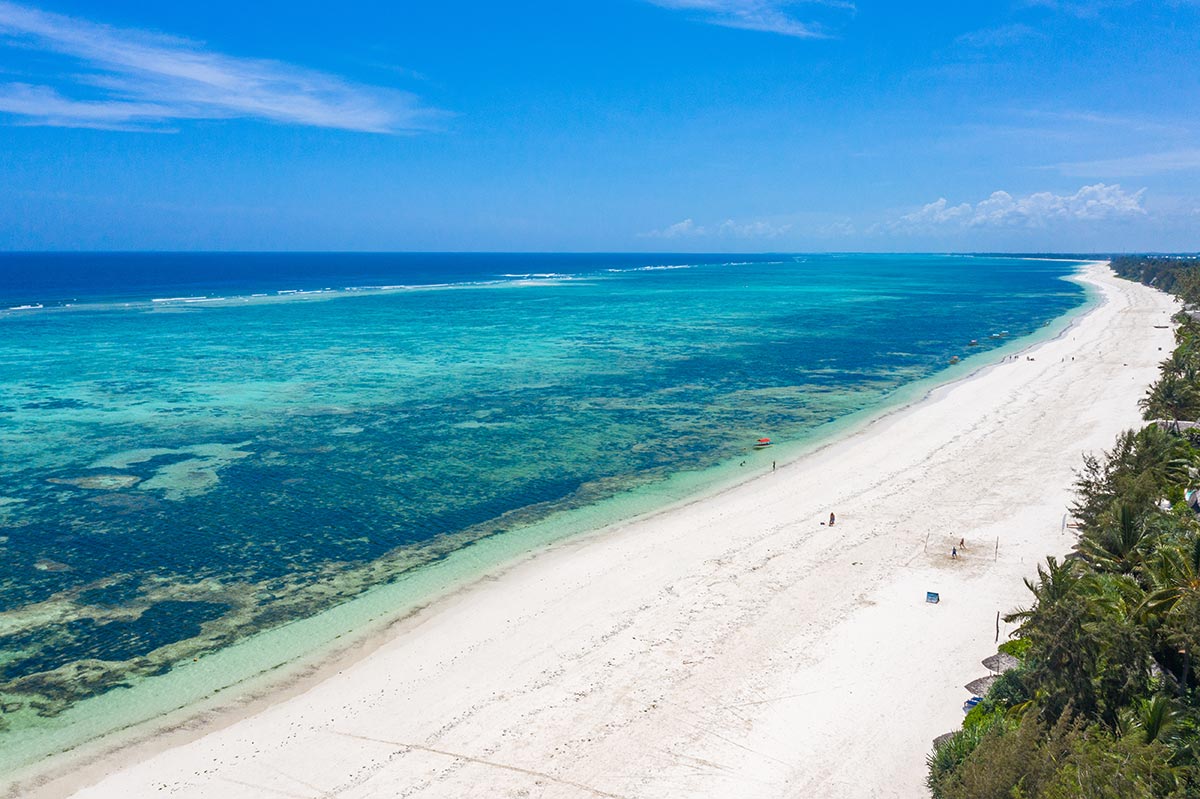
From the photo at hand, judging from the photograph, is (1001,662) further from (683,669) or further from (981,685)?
(683,669)

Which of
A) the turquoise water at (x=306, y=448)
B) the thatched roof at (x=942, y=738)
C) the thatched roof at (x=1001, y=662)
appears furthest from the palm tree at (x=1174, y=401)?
the thatched roof at (x=942, y=738)

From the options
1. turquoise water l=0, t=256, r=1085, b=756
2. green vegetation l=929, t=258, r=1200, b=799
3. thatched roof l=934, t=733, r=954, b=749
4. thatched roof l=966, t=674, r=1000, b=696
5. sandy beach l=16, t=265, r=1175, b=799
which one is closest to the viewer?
green vegetation l=929, t=258, r=1200, b=799

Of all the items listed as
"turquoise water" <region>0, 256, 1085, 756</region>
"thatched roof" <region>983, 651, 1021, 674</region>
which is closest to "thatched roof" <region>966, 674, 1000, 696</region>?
"thatched roof" <region>983, 651, 1021, 674</region>

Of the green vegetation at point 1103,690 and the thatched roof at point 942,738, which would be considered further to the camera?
the thatched roof at point 942,738

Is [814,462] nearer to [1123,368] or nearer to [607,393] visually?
[607,393]

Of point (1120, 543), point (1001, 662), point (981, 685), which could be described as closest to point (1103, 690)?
point (981, 685)

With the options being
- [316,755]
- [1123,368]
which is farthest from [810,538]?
[1123,368]

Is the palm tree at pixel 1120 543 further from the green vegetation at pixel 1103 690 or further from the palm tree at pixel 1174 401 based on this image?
the palm tree at pixel 1174 401

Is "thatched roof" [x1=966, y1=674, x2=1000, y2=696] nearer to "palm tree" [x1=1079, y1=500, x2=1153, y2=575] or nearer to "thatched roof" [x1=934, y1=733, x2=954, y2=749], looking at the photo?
"thatched roof" [x1=934, y1=733, x2=954, y2=749]
